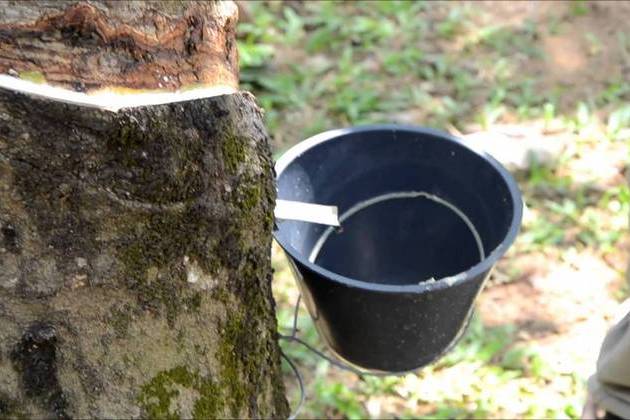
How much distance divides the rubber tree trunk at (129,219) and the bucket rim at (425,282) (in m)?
0.15

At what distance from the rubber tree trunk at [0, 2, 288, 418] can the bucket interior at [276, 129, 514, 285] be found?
36cm

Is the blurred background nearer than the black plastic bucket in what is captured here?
No

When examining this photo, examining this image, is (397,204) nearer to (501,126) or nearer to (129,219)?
(129,219)

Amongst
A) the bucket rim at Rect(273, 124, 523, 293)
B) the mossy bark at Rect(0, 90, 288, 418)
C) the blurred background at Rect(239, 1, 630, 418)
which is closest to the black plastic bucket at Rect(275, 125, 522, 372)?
the bucket rim at Rect(273, 124, 523, 293)

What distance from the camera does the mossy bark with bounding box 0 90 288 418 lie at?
123 centimetres

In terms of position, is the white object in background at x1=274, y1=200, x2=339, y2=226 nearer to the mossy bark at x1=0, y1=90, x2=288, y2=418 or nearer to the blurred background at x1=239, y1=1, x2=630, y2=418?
the mossy bark at x1=0, y1=90, x2=288, y2=418

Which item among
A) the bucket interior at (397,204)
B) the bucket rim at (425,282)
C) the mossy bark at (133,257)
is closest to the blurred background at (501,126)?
the bucket interior at (397,204)

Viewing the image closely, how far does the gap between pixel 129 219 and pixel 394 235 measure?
104cm

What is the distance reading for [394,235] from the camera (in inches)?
87.4

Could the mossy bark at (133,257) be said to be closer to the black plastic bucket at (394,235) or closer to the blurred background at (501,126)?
the black plastic bucket at (394,235)

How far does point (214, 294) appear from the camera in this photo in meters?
1.47

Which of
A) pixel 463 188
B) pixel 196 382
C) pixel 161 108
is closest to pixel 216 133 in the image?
pixel 161 108

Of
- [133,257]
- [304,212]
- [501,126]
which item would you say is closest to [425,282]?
[304,212]

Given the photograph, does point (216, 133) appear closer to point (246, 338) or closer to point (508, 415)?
point (246, 338)
